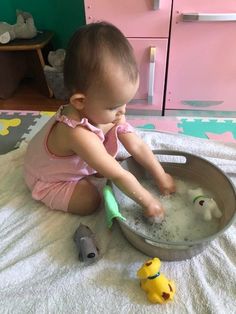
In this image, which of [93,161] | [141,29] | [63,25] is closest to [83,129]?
[93,161]

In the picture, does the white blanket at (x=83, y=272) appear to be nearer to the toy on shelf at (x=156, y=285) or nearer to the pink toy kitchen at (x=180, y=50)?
the toy on shelf at (x=156, y=285)

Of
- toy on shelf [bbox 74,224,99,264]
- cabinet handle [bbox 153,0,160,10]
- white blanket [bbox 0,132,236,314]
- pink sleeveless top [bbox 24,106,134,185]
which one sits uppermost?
cabinet handle [bbox 153,0,160,10]

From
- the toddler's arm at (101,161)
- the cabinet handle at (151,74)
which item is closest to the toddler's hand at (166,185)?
the toddler's arm at (101,161)

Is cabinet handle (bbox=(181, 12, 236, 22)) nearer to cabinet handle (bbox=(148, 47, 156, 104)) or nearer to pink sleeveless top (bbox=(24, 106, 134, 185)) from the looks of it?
cabinet handle (bbox=(148, 47, 156, 104))

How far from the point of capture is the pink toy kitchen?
1168mm

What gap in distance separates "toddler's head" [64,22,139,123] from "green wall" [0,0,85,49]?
3.14 ft

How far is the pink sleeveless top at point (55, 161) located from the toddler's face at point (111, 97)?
0.27 ft

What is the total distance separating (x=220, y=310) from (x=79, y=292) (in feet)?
0.96

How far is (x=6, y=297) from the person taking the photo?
2.32 feet

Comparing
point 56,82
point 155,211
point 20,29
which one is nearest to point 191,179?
point 155,211

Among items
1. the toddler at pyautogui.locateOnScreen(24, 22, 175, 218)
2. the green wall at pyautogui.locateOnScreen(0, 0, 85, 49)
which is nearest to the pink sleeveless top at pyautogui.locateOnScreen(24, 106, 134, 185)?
the toddler at pyautogui.locateOnScreen(24, 22, 175, 218)

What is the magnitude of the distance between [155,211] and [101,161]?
19 cm

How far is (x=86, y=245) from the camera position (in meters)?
0.77

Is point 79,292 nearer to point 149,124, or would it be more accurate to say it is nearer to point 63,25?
point 149,124
